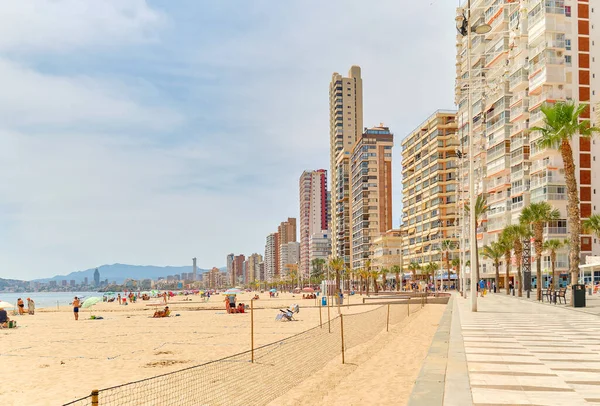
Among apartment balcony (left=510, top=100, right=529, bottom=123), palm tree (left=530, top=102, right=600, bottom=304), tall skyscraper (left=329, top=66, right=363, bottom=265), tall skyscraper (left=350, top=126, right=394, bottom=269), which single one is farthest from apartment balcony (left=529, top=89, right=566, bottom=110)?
tall skyscraper (left=329, top=66, right=363, bottom=265)

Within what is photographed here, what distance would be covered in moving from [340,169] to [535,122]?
4601 inches

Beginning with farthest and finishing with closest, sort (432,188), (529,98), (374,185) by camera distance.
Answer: (374,185), (432,188), (529,98)

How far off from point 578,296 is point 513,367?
2157 cm

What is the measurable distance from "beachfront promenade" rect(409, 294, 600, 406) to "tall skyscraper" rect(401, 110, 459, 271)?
8921 centimetres

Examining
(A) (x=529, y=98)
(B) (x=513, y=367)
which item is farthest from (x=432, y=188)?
(B) (x=513, y=367)

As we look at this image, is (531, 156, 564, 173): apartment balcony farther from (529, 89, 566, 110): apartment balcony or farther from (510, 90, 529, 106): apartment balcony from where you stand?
(510, 90, 529, 106): apartment balcony

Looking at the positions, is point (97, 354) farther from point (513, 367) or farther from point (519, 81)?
point (519, 81)

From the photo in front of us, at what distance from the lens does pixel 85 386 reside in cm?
1338

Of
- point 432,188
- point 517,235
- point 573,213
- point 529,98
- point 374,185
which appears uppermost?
point 529,98

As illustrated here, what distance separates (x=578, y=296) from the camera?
29734 millimetres

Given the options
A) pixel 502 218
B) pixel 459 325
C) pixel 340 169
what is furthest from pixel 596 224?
pixel 340 169

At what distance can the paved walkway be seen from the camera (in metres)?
8.37

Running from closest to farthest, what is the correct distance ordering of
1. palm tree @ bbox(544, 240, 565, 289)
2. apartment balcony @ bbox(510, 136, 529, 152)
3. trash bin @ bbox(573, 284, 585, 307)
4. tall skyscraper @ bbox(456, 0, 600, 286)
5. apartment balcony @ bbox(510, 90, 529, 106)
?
trash bin @ bbox(573, 284, 585, 307), palm tree @ bbox(544, 240, 565, 289), tall skyscraper @ bbox(456, 0, 600, 286), apartment balcony @ bbox(510, 136, 529, 152), apartment balcony @ bbox(510, 90, 529, 106)

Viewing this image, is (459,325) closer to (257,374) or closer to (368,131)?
(257,374)
